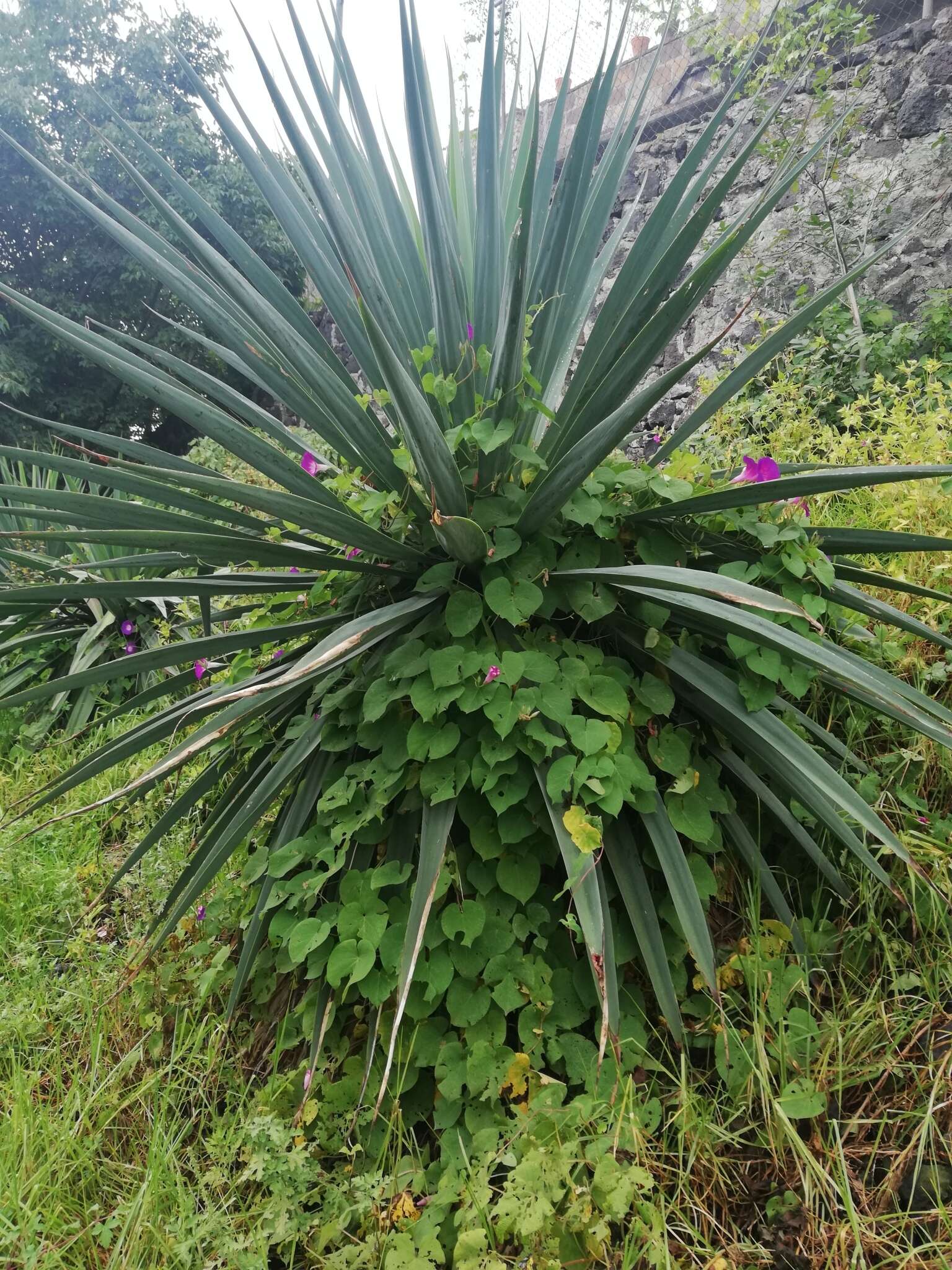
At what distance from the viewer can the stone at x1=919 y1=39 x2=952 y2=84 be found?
3.93 metres

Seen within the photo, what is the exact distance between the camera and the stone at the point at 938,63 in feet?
12.9

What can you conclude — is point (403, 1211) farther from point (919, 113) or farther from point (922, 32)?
point (922, 32)

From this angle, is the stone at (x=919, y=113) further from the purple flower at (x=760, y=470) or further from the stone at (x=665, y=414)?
the purple flower at (x=760, y=470)

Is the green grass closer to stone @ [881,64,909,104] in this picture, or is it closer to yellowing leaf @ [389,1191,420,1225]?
yellowing leaf @ [389,1191,420,1225]

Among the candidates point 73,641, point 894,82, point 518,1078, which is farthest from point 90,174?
point 518,1078

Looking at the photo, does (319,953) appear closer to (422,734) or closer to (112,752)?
(422,734)

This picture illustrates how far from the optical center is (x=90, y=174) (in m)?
10.4

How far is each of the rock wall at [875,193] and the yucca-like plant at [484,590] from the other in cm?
276

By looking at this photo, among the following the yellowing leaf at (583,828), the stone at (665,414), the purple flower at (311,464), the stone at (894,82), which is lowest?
the yellowing leaf at (583,828)

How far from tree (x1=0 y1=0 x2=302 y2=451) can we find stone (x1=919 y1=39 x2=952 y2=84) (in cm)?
872

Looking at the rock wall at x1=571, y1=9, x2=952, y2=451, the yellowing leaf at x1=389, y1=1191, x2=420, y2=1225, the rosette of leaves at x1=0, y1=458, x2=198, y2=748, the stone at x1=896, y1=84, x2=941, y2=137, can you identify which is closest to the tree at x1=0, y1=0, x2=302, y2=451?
the rosette of leaves at x1=0, y1=458, x2=198, y2=748

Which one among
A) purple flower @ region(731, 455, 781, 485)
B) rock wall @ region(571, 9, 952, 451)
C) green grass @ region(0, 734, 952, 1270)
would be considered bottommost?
green grass @ region(0, 734, 952, 1270)

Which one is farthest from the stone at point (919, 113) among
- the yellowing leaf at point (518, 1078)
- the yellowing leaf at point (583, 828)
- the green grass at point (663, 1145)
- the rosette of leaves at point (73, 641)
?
the yellowing leaf at point (518, 1078)

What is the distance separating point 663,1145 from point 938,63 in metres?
5.24
